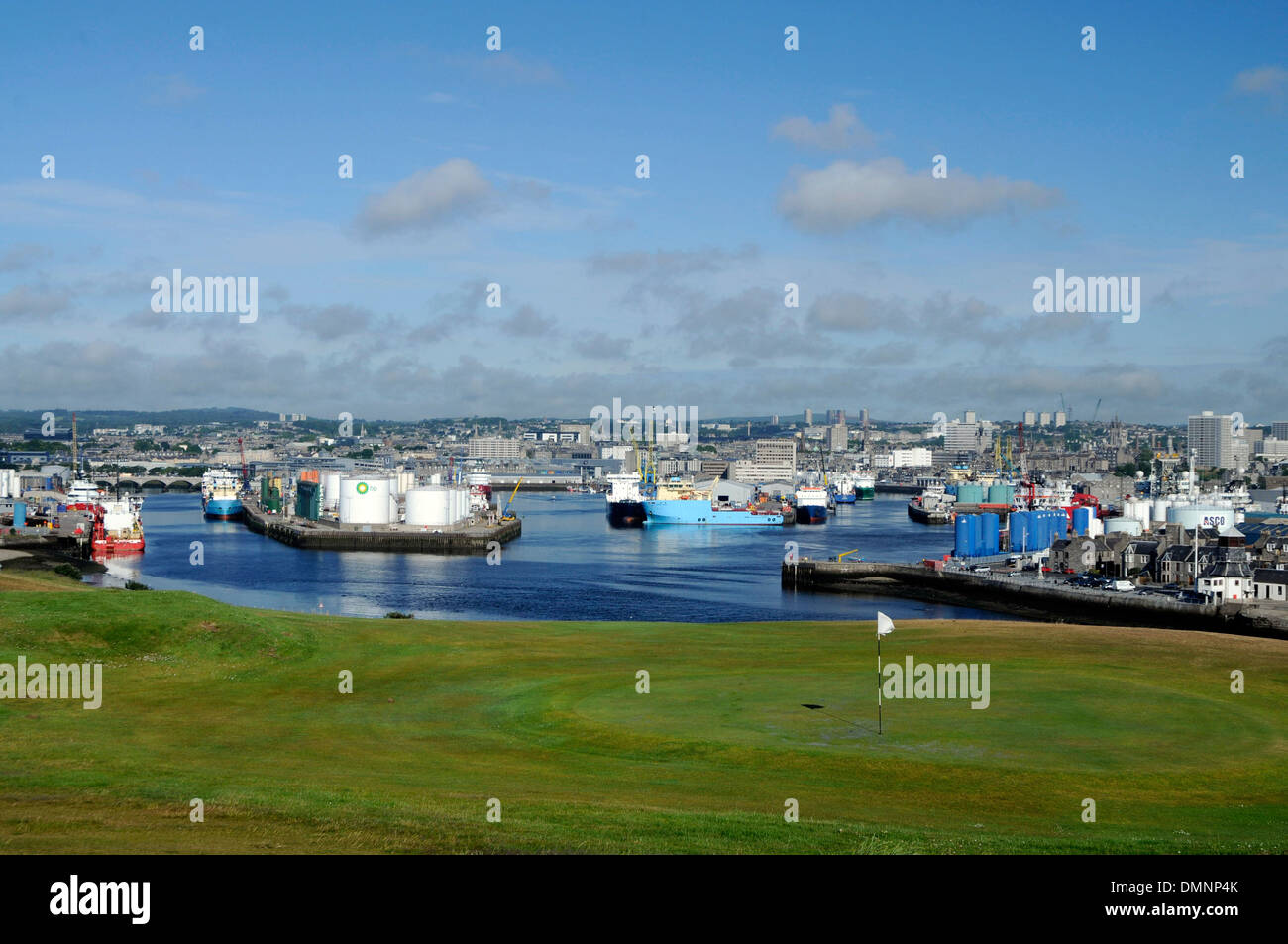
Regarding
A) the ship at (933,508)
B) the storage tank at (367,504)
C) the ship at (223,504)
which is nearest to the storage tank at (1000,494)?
the ship at (933,508)

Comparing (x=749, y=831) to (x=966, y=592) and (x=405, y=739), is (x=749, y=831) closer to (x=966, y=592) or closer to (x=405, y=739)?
(x=405, y=739)

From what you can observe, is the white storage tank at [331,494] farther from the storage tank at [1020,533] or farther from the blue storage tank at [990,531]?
the storage tank at [1020,533]

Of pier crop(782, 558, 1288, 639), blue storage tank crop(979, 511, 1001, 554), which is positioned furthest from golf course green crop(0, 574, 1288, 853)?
blue storage tank crop(979, 511, 1001, 554)

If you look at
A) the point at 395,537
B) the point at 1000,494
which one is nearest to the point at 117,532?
the point at 395,537

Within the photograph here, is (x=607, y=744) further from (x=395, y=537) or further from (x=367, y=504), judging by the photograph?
(x=367, y=504)

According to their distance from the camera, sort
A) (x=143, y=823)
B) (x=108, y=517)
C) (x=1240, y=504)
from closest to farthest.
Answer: (x=143, y=823), (x=108, y=517), (x=1240, y=504)

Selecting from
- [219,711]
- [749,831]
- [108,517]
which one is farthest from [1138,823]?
[108,517]
